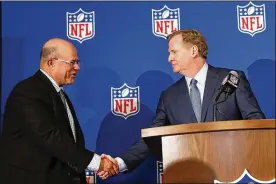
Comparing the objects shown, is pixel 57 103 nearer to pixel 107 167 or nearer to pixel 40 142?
pixel 40 142

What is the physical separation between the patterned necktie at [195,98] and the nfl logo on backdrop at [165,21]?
0.54 metres

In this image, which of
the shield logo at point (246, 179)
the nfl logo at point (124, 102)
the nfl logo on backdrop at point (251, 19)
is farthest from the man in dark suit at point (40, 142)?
the nfl logo on backdrop at point (251, 19)

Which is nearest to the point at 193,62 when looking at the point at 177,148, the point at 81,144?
the point at 81,144

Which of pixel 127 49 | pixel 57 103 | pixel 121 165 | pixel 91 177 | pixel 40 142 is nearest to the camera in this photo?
pixel 40 142

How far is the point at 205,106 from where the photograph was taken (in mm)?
2557

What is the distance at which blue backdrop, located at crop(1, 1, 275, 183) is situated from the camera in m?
3.05

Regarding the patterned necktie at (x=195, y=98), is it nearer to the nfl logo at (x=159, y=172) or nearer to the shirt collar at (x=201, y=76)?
the shirt collar at (x=201, y=76)

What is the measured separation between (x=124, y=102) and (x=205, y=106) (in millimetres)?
661

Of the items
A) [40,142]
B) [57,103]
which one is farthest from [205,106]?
[40,142]

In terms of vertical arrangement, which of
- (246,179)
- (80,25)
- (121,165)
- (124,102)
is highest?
(80,25)

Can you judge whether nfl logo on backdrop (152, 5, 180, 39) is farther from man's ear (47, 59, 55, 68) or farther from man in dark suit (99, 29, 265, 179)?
man's ear (47, 59, 55, 68)

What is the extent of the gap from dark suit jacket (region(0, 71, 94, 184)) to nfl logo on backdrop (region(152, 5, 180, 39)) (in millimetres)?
1022

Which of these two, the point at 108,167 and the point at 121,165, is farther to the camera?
the point at 121,165

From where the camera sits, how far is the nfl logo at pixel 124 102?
3.05 meters
